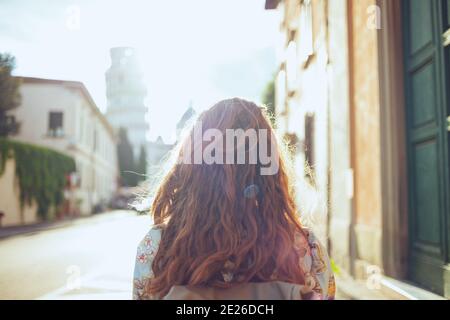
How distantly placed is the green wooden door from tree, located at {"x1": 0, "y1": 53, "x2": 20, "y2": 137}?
7.87 feet

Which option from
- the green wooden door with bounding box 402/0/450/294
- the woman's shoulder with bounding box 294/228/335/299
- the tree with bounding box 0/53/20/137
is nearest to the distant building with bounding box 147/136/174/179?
the woman's shoulder with bounding box 294/228/335/299

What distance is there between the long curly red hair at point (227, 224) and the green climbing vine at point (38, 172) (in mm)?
13124

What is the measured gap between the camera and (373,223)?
155 inches

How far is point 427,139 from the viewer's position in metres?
3.13

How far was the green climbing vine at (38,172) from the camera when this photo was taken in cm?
1363

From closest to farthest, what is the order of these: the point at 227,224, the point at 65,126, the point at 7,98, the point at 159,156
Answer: the point at 227,224 < the point at 159,156 < the point at 7,98 < the point at 65,126

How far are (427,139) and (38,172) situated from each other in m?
14.1

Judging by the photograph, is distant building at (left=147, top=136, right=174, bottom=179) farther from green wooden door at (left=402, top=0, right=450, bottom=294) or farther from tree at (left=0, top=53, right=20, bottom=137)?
green wooden door at (left=402, top=0, right=450, bottom=294)

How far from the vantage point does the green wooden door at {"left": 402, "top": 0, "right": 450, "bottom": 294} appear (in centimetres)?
280

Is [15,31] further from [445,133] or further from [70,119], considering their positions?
[70,119]

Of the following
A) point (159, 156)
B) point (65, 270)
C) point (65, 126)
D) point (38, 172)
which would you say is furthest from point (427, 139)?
point (65, 126)

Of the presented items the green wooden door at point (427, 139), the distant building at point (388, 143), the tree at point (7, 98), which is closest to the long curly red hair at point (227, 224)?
the distant building at point (388, 143)

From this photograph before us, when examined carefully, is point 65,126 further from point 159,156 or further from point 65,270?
point 159,156

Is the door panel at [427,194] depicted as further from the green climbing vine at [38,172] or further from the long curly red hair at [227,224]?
the green climbing vine at [38,172]
